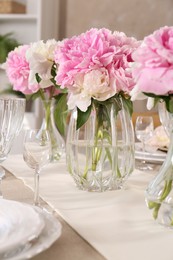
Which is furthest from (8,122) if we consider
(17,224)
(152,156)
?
(152,156)

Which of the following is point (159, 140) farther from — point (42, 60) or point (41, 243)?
point (41, 243)

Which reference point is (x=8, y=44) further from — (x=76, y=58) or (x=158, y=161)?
(x=76, y=58)

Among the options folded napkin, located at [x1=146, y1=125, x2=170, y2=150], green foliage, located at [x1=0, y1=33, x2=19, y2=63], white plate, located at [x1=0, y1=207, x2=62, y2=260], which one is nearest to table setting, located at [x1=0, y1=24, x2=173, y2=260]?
white plate, located at [x1=0, y1=207, x2=62, y2=260]

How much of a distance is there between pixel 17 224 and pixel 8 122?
1.29 feet

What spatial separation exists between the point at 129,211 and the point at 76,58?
0.32 m

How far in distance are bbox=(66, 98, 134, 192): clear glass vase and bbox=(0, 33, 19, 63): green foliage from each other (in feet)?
7.01

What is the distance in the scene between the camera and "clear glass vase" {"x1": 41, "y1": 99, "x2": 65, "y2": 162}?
1.27m

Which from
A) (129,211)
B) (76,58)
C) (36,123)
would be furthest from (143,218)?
(36,123)

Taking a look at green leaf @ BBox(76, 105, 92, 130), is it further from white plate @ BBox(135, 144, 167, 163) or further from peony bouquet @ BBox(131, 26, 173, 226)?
white plate @ BBox(135, 144, 167, 163)

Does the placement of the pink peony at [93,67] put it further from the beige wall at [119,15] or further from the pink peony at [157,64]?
the beige wall at [119,15]

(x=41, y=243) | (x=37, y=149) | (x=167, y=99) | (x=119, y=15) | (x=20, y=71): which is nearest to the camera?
(x=41, y=243)

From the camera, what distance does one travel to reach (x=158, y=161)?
1.29 metres

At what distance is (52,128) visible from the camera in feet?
4.25

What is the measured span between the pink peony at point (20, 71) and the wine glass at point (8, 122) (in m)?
0.20
